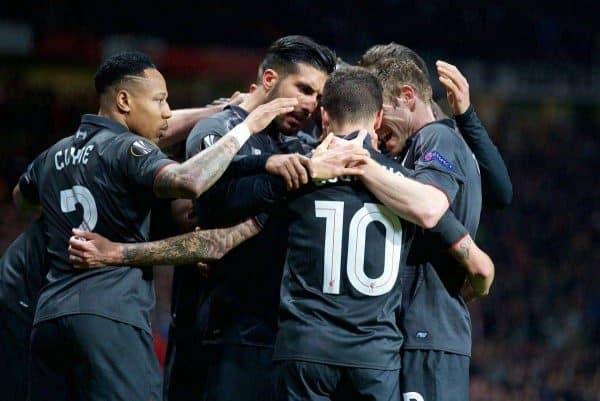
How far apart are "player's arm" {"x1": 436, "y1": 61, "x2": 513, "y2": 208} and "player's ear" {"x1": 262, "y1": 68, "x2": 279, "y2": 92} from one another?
2.68 feet

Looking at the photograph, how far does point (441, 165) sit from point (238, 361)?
134 centimetres

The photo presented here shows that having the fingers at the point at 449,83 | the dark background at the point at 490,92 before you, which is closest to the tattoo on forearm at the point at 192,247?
the fingers at the point at 449,83

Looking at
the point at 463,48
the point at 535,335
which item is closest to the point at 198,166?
the point at 535,335

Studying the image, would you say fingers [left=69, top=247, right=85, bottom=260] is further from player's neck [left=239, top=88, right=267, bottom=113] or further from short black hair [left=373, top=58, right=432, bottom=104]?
short black hair [left=373, top=58, right=432, bottom=104]

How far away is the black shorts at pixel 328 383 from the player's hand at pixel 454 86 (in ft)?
4.75

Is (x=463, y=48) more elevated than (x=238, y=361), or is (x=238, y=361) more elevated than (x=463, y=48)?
(x=463, y=48)

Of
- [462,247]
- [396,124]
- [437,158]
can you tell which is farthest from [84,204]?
[462,247]

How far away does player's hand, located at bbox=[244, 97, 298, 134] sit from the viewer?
4758 mm

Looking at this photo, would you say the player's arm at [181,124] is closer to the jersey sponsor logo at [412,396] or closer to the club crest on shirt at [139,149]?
the club crest on shirt at [139,149]

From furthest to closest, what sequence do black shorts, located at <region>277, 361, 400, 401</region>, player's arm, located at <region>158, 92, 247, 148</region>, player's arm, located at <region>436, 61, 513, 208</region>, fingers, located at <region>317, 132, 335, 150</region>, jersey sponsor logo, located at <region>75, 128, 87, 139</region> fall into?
player's arm, located at <region>158, 92, 247, 148</region> < player's arm, located at <region>436, 61, 513, 208</region> < jersey sponsor logo, located at <region>75, 128, 87, 139</region> < fingers, located at <region>317, 132, 335, 150</region> < black shorts, located at <region>277, 361, 400, 401</region>

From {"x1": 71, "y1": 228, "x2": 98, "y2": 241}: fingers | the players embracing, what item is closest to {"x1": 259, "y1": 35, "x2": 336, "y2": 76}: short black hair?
the players embracing

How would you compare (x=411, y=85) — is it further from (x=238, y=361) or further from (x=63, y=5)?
(x=63, y=5)

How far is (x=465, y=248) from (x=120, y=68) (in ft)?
6.16

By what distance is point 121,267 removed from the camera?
487 cm
